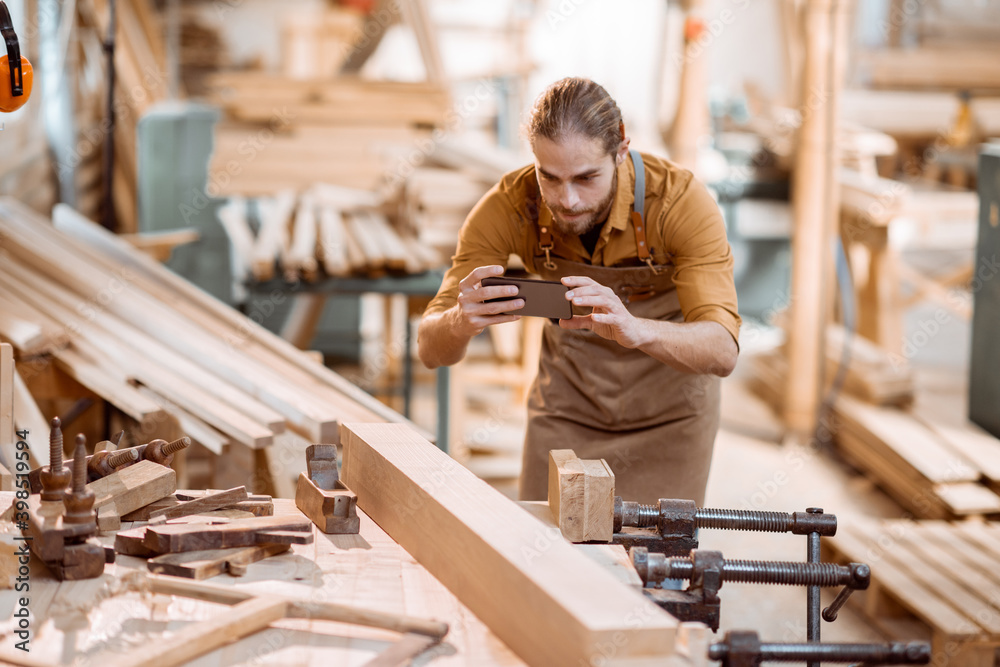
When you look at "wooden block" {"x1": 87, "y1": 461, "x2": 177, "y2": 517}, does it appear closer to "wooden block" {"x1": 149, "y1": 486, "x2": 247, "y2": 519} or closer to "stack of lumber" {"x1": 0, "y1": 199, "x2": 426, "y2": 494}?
"wooden block" {"x1": 149, "y1": 486, "x2": 247, "y2": 519}

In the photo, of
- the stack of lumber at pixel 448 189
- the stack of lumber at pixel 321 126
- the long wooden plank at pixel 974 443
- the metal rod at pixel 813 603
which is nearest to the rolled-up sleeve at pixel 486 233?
the metal rod at pixel 813 603

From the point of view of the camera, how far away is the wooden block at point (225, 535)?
1697 millimetres

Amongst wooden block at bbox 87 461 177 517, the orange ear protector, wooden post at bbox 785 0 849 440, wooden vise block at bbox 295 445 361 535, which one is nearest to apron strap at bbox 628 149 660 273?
wooden vise block at bbox 295 445 361 535

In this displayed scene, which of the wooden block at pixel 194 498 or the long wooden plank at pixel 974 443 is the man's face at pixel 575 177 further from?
the long wooden plank at pixel 974 443

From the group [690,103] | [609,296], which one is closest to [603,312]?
[609,296]

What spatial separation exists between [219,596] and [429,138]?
537 cm

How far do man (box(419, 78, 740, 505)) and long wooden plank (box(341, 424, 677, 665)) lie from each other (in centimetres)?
54

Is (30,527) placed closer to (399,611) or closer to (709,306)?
(399,611)

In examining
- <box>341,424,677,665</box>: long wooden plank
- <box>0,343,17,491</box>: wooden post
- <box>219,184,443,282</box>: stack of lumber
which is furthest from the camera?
<box>219,184,443,282</box>: stack of lumber

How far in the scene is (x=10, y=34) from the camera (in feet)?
7.02

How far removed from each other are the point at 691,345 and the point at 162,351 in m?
1.79

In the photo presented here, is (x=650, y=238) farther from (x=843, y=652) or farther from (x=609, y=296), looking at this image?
(x=843, y=652)

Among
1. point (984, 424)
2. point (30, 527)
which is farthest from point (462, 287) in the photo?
point (984, 424)

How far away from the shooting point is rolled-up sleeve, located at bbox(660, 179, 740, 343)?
2.59m
